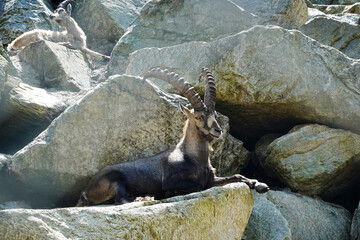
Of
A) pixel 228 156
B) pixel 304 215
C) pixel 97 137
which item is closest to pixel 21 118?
pixel 97 137

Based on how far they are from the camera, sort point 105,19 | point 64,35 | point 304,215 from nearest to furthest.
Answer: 1. point 304,215
2. point 105,19
3. point 64,35

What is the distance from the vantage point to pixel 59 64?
11320 mm

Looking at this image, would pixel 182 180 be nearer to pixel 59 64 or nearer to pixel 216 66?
pixel 216 66

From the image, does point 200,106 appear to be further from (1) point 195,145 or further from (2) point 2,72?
(2) point 2,72

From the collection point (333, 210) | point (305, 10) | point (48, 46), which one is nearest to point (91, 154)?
point (333, 210)

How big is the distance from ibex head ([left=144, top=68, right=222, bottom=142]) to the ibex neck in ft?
0.27

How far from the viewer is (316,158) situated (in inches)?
315

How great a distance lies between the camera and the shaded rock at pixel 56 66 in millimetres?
11055

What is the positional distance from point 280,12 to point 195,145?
6601 millimetres

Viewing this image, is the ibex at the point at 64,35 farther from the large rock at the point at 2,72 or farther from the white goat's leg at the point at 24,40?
the large rock at the point at 2,72

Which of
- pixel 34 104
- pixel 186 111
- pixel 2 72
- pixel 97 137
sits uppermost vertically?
pixel 186 111

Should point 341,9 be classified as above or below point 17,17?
above

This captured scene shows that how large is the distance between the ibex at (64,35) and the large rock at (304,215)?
8833 millimetres

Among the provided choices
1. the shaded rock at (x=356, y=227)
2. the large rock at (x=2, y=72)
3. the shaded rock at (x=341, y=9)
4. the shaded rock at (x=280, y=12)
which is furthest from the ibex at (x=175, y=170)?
the shaded rock at (x=341, y=9)
